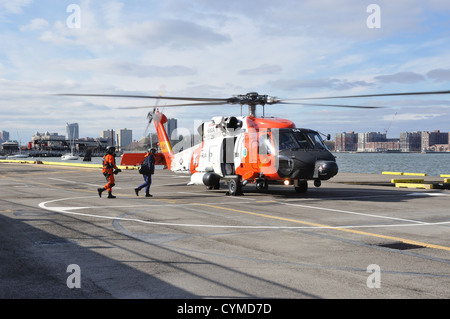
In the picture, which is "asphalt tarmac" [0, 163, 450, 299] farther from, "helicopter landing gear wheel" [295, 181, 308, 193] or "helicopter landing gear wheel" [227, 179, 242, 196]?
"helicopter landing gear wheel" [295, 181, 308, 193]

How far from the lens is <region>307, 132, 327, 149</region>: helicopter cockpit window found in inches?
731

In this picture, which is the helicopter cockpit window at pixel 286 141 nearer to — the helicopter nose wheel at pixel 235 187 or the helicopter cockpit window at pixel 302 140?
the helicopter cockpit window at pixel 302 140

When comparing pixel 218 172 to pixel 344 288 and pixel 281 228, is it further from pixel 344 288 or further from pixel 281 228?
pixel 344 288

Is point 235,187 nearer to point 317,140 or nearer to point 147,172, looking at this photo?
point 147,172

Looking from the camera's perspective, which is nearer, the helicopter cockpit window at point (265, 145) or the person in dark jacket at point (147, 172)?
the helicopter cockpit window at point (265, 145)

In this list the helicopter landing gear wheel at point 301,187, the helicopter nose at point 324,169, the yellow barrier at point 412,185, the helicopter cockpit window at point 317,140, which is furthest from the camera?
the yellow barrier at point 412,185

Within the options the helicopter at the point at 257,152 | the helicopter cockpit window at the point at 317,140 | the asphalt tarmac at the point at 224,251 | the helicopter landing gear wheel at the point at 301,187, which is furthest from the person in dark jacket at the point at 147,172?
the helicopter cockpit window at the point at 317,140

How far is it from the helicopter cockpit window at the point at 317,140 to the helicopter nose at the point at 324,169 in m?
1.13

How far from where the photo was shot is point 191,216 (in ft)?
44.8

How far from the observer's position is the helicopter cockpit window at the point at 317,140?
1856cm

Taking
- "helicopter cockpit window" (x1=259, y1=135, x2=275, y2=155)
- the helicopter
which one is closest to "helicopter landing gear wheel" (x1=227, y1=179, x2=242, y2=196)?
the helicopter

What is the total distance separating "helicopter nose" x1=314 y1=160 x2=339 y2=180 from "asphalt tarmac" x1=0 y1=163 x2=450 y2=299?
1.68 m

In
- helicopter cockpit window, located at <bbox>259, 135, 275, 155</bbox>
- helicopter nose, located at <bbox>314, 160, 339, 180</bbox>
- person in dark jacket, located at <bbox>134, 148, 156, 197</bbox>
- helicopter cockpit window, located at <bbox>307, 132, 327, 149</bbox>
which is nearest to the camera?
helicopter nose, located at <bbox>314, 160, 339, 180</bbox>
